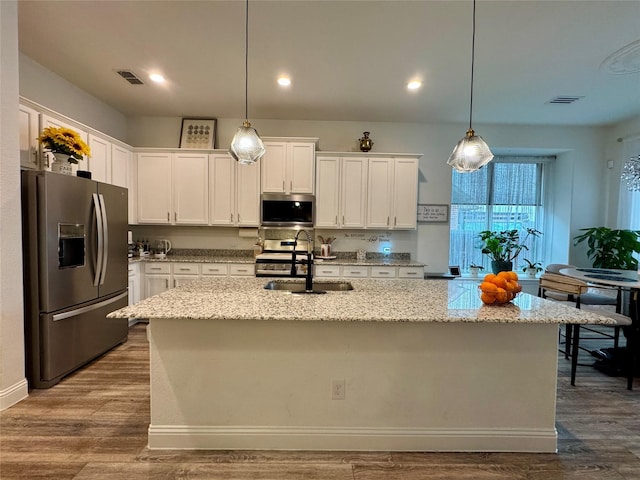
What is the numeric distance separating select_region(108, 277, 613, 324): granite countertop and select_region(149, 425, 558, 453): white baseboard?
0.74 m

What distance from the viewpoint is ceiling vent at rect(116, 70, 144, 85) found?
3370mm

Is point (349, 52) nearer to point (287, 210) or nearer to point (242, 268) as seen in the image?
point (287, 210)

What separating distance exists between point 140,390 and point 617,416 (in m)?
3.55

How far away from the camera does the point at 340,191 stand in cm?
452

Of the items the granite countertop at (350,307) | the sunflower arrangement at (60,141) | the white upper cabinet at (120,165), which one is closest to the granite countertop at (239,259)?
the white upper cabinet at (120,165)

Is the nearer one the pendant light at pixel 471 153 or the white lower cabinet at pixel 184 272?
the pendant light at pixel 471 153

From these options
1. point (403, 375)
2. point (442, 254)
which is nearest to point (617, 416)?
point (403, 375)

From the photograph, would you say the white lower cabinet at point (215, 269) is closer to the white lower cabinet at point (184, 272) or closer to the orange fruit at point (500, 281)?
the white lower cabinet at point (184, 272)

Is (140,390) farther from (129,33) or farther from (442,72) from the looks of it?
(442,72)

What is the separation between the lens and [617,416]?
7.63ft

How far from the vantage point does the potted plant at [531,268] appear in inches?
197

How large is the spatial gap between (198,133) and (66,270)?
8.85ft

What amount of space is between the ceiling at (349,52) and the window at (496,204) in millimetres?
1180

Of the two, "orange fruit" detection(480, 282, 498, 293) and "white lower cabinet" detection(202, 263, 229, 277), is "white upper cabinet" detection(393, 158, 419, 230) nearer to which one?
"white lower cabinet" detection(202, 263, 229, 277)
